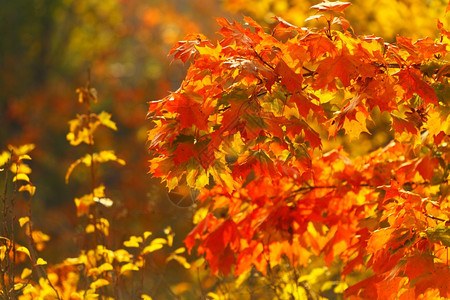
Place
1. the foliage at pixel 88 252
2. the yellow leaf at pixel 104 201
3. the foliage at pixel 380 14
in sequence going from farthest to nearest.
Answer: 1. the foliage at pixel 380 14
2. the yellow leaf at pixel 104 201
3. the foliage at pixel 88 252

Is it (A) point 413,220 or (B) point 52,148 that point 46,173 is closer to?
(B) point 52,148

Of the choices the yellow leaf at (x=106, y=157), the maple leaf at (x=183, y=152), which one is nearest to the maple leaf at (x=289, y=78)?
the maple leaf at (x=183, y=152)

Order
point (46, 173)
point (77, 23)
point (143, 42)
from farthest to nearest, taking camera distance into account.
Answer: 1. point (143, 42)
2. point (77, 23)
3. point (46, 173)

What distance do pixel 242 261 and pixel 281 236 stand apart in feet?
1.08

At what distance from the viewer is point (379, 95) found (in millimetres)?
2824

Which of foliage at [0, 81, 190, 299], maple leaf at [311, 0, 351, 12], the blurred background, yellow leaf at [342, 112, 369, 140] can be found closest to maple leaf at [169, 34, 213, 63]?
maple leaf at [311, 0, 351, 12]

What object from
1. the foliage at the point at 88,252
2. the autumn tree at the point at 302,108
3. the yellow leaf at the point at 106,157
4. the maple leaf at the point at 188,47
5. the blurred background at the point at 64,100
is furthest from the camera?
the blurred background at the point at 64,100

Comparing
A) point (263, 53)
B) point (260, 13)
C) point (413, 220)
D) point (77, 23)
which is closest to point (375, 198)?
point (413, 220)

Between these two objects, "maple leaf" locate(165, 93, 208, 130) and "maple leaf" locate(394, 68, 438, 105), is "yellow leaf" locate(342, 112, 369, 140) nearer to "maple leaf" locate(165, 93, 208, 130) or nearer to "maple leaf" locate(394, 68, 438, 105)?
"maple leaf" locate(394, 68, 438, 105)

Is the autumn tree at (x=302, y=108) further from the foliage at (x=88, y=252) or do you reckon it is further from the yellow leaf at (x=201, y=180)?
the foliage at (x=88, y=252)

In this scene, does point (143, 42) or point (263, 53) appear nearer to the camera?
point (263, 53)

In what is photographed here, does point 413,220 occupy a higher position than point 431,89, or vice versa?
point 431,89

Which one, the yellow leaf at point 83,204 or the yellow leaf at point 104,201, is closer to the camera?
the yellow leaf at point 104,201

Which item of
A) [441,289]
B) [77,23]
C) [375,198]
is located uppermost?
[77,23]
